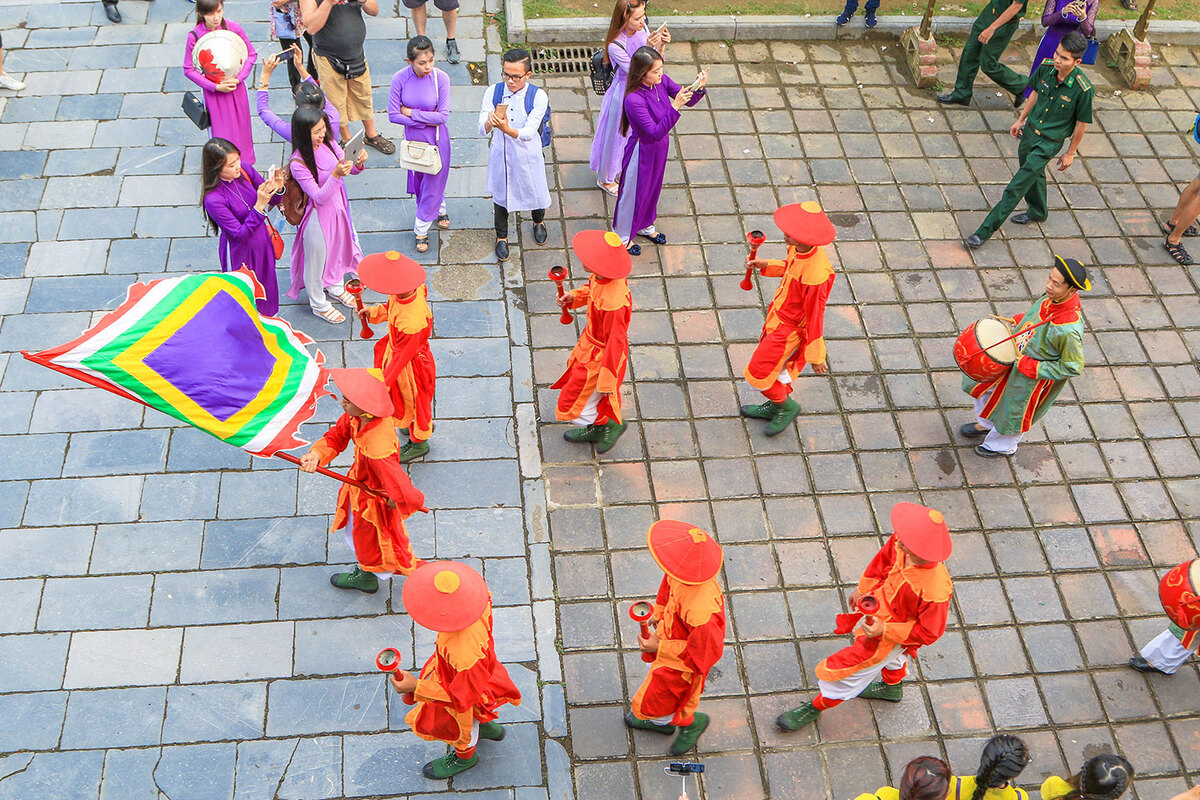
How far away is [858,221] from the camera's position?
29.8ft

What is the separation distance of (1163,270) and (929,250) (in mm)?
2100

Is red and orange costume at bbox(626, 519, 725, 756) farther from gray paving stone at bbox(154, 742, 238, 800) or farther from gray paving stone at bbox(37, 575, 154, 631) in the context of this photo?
gray paving stone at bbox(37, 575, 154, 631)

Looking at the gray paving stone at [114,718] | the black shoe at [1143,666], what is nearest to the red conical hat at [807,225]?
the black shoe at [1143,666]

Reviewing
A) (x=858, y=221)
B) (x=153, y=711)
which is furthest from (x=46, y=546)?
(x=858, y=221)

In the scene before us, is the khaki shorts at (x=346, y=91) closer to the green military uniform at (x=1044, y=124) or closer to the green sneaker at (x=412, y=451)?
the green sneaker at (x=412, y=451)

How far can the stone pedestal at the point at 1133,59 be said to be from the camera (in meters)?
10.5

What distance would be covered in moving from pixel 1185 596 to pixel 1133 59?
7172 mm

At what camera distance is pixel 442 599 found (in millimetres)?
4746

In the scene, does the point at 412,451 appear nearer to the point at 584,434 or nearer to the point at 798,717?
the point at 584,434

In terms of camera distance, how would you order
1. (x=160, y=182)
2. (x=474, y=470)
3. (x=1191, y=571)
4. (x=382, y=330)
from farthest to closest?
(x=160, y=182) < (x=382, y=330) < (x=474, y=470) < (x=1191, y=571)

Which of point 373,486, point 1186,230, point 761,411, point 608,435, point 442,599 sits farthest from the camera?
point 1186,230

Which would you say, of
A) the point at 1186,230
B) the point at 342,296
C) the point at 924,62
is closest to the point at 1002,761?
the point at 342,296

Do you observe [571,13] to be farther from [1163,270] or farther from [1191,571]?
[1191,571]

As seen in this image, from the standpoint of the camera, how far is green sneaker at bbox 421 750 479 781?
5609 mm
